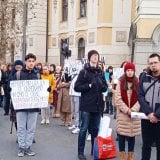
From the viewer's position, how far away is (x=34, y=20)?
121 feet

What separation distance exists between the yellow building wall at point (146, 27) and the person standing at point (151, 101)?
629 inches

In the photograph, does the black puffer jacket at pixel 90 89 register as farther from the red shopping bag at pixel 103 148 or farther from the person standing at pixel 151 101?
the person standing at pixel 151 101

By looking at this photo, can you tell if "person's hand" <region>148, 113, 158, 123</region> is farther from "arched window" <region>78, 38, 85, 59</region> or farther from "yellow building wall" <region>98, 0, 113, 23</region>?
"arched window" <region>78, 38, 85, 59</region>

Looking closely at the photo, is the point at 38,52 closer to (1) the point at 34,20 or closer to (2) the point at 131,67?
(1) the point at 34,20

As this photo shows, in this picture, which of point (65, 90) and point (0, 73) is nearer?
point (65, 90)

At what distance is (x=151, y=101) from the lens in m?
7.08

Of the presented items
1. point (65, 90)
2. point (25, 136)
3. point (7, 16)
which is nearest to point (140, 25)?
point (7, 16)

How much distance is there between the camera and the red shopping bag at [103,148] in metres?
8.27

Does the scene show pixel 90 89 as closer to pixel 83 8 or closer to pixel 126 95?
pixel 126 95

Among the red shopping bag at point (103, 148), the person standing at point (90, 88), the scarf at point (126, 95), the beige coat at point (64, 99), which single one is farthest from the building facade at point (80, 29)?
the scarf at point (126, 95)

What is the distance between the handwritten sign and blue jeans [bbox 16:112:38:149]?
0.15m

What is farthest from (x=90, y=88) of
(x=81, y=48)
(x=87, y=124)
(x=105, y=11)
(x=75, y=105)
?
(x=81, y=48)

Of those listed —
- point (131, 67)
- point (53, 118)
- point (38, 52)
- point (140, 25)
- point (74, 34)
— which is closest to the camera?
point (131, 67)

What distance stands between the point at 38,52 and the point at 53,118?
21.9 metres
